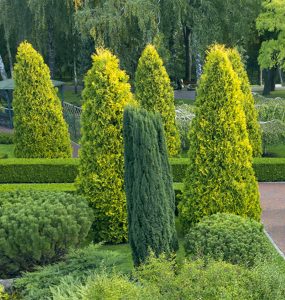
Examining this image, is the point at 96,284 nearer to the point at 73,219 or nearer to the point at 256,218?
the point at 73,219

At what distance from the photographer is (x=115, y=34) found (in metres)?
28.0

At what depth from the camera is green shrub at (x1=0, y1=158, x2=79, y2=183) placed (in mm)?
18719

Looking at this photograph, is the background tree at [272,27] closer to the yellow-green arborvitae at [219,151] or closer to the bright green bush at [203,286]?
the yellow-green arborvitae at [219,151]

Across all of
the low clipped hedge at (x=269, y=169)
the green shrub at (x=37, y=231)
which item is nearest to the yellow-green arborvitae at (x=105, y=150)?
the green shrub at (x=37, y=231)

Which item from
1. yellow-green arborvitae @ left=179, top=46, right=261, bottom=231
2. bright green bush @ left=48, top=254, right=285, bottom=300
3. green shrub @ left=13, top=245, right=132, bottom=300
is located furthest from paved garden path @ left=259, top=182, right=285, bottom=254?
bright green bush @ left=48, top=254, right=285, bottom=300

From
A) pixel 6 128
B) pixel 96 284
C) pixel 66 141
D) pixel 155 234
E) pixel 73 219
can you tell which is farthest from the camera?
pixel 6 128

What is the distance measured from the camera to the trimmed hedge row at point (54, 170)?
61.4 feet

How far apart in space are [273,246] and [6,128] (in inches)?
895

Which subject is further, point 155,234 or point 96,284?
point 155,234

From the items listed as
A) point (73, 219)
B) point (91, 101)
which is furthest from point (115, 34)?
point (73, 219)

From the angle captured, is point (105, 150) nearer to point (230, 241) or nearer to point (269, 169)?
point (230, 241)

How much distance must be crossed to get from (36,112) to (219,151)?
27.6ft

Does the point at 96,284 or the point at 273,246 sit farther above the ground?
the point at 96,284

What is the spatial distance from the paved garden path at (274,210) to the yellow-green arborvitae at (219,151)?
4.82 ft
